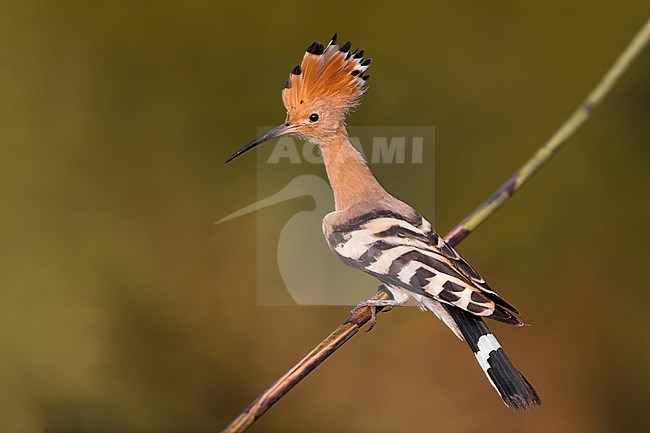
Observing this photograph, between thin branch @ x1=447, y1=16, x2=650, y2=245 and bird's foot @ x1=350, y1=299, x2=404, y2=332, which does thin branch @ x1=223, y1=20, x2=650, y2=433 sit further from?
bird's foot @ x1=350, y1=299, x2=404, y2=332

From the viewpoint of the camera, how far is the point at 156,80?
201 cm

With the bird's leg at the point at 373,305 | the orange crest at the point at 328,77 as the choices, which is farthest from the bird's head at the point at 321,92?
the bird's leg at the point at 373,305

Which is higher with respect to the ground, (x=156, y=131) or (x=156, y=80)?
(x=156, y=80)

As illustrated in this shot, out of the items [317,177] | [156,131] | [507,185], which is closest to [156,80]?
[156,131]

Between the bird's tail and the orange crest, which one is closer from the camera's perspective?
the bird's tail

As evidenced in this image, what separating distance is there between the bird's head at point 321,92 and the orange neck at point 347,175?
0.12 ft

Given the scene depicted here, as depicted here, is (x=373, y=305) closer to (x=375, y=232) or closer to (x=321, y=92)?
(x=375, y=232)

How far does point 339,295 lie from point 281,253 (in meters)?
0.22

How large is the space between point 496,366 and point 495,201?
263 mm

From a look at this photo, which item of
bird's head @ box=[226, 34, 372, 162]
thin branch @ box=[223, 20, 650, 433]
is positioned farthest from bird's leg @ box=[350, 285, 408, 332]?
bird's head @ box=[226, 34, 372, 162]

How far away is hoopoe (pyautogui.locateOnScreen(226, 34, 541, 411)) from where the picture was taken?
111cm

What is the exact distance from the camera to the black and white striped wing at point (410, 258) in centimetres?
113

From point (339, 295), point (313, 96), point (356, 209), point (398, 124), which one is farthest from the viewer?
point (398, 124)

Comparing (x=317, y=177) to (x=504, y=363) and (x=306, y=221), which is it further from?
(x=504, y=363)
